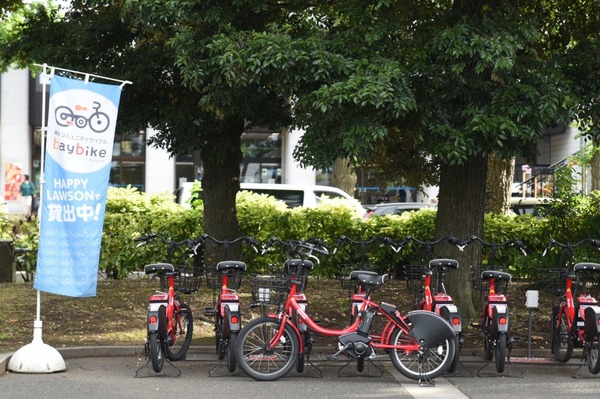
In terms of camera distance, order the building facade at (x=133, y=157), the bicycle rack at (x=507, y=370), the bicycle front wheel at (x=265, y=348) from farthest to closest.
Result: the building facade at (x=133, y=157) → the bicycle rack at (x=507, y=370) → the bicycle front wheel at (x=265, y=348)

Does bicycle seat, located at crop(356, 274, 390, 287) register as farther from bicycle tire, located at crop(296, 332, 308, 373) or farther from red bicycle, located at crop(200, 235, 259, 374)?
red bicycle, located at crop(200, 235, 259, 374)

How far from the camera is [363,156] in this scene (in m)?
10.0

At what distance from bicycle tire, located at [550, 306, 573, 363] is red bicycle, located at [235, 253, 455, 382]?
159 centimetres

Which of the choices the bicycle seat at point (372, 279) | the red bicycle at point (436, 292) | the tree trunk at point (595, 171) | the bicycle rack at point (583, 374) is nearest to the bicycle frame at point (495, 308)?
the red bicycle at point (436, 292)

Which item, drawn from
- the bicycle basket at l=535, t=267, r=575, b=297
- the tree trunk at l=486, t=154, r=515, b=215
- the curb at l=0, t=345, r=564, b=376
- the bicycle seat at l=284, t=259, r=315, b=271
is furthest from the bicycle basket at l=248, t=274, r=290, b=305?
the tree trunk at l=486, t=154, r=515, b=215

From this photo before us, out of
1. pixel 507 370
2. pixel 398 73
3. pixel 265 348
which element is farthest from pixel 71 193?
pixel 507 370

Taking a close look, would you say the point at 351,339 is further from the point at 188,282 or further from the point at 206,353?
the point at 206,353

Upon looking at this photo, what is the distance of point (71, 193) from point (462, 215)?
5.00m

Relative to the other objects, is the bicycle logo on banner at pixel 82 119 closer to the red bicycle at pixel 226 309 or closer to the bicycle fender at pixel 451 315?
the red bicycle at pixel 226 309

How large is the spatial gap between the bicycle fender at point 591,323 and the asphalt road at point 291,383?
44 centimetres

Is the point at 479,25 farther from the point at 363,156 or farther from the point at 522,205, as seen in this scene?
the point at 522,205

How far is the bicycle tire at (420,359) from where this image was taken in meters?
9.30

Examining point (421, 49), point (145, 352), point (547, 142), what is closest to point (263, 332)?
point (145, 352)

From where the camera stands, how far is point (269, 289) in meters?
9.38
